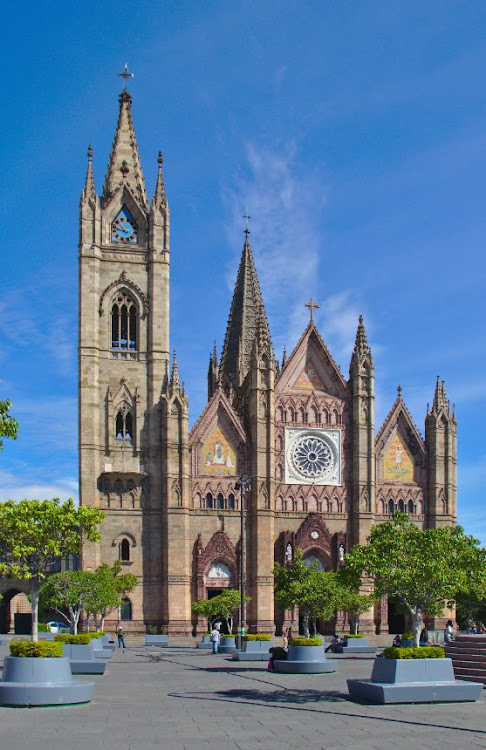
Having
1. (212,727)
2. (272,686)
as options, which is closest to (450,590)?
(272,686)

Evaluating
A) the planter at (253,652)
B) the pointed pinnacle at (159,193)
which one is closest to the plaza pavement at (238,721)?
the planter at (253,652)

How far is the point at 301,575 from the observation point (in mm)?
68875

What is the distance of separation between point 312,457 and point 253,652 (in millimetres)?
32653

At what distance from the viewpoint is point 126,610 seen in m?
71.7

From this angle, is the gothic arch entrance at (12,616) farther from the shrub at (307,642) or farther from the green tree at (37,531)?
the shrub at (307,642)

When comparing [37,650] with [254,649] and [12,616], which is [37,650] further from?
[12,616]

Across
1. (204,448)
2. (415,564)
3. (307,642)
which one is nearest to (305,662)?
(307,642)

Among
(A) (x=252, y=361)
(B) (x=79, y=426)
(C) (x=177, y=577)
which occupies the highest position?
(A) (x=252, y=361)

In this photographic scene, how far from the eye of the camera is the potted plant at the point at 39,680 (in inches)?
948

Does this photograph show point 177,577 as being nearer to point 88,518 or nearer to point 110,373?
point 110,373

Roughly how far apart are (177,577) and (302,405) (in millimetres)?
16530

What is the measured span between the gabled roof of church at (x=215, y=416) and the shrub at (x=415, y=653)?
48769 mm

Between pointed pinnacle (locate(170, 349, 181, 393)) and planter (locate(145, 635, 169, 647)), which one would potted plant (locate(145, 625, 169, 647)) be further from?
pointed pinnacle (locate(170, 349, 181, 393))

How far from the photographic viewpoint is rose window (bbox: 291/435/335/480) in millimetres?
76938
